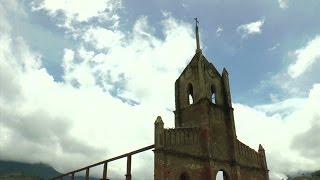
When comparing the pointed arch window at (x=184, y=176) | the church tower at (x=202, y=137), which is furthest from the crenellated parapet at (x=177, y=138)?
the pointed arch window at (x=184, y=176)

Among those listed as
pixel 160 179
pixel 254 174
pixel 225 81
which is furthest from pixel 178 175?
pixel 225 81

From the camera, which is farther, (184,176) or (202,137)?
(202,137)

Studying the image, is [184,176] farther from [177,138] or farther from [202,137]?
[202,137]

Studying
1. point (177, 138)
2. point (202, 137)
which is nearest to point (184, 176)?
point (177, 138)

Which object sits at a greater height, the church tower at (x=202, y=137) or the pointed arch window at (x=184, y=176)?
the church tower at (x=202, y=137)

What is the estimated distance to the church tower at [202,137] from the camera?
79.4 ft

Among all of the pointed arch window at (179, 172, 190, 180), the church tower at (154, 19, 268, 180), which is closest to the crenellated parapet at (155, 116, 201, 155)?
the church tower at (154, 19, 268, 180)

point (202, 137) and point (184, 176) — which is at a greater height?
point (202, 137)

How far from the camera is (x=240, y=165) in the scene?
28219 millimetres

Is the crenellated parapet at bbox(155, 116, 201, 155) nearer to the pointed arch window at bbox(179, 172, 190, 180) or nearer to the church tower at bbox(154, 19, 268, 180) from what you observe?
the church tower at bbox(154, 19, 268, 180)

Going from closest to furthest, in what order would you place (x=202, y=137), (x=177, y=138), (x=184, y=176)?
(x=184, y=176), (x=177, y=138), (x=202, y=137)

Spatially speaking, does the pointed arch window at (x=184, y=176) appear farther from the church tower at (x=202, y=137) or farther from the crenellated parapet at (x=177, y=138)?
the crenellated parapet at (x=177, y=138)

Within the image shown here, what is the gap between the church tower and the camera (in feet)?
79.4

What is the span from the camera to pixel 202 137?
26578 millimetres
